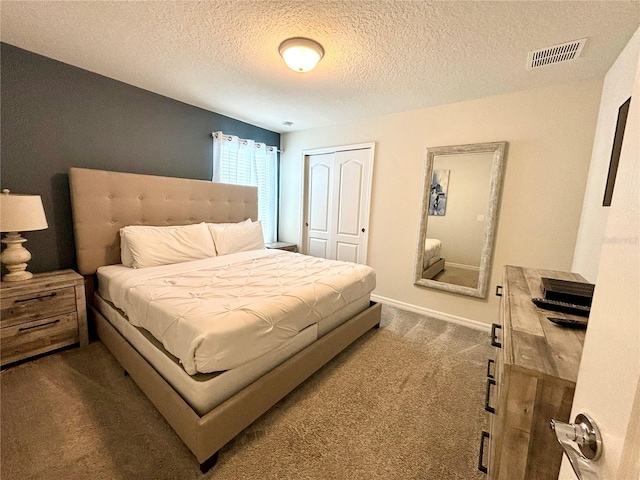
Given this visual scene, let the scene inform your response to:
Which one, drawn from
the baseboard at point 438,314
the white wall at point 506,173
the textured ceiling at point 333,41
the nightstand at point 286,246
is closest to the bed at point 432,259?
the white wall at point 506,173

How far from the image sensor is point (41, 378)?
1.84m

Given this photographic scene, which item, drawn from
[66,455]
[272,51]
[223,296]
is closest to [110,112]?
[272,51]

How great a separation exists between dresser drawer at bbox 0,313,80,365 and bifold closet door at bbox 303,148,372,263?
3004mm

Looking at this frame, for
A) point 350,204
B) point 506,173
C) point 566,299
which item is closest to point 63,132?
point 350,204

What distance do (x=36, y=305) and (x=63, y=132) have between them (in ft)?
5.01

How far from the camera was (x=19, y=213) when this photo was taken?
1907 millimetres

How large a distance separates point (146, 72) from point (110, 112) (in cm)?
59

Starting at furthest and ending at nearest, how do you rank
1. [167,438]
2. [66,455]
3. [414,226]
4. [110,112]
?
[414,226] → [110,112] → [167,438] → [66,455]

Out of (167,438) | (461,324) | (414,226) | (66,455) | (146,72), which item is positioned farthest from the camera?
(414,226)

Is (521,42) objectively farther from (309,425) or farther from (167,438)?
(167,438)

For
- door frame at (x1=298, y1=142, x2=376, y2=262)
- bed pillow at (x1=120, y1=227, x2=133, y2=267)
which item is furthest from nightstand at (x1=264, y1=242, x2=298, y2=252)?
bed pillow at (x1=120, y1=227, x2=133, y2=267)

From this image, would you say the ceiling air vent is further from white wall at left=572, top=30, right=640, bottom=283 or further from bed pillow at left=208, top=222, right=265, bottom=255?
bed pillow at left=208, top=222, right=265, bottom=255

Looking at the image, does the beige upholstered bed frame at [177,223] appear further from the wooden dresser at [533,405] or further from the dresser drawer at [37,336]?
the wooden dresser at [533,405]

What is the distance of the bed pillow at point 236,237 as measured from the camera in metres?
3.07
